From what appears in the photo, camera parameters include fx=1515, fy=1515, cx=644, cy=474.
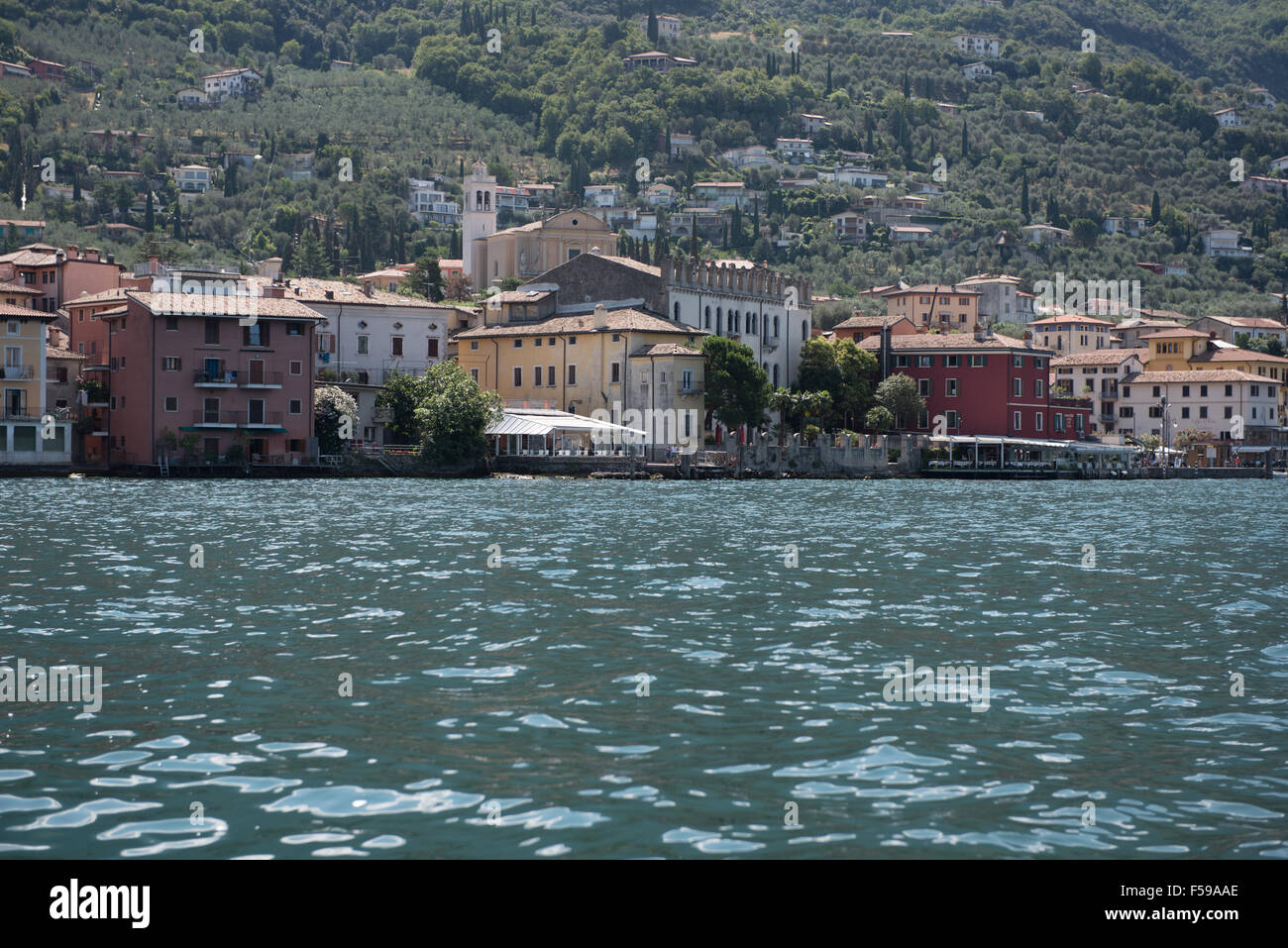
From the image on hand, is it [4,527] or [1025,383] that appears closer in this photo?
Answer: [4,527]

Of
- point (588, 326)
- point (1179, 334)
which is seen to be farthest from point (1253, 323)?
point (588, 326)

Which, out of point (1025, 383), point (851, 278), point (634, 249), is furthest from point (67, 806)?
point (851, 278)

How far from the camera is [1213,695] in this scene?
49.7ft

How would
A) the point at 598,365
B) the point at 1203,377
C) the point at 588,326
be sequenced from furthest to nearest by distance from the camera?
the point at 1203,377 → the point at 588,326 → the point at 598,365

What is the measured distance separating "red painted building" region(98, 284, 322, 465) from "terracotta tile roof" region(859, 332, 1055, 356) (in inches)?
1690

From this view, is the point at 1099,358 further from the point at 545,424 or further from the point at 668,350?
the point at 545,424

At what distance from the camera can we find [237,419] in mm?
72000

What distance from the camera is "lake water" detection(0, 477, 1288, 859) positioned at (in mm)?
10258

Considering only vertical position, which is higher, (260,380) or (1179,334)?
(1179,334)

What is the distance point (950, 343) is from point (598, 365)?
28.1 m

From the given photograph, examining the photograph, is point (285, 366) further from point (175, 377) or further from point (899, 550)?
point (899, 550)

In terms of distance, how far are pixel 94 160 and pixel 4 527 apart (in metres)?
174

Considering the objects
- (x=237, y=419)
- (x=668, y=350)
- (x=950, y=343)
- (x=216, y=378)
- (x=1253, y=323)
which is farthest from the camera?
(x=1253, y=323)
